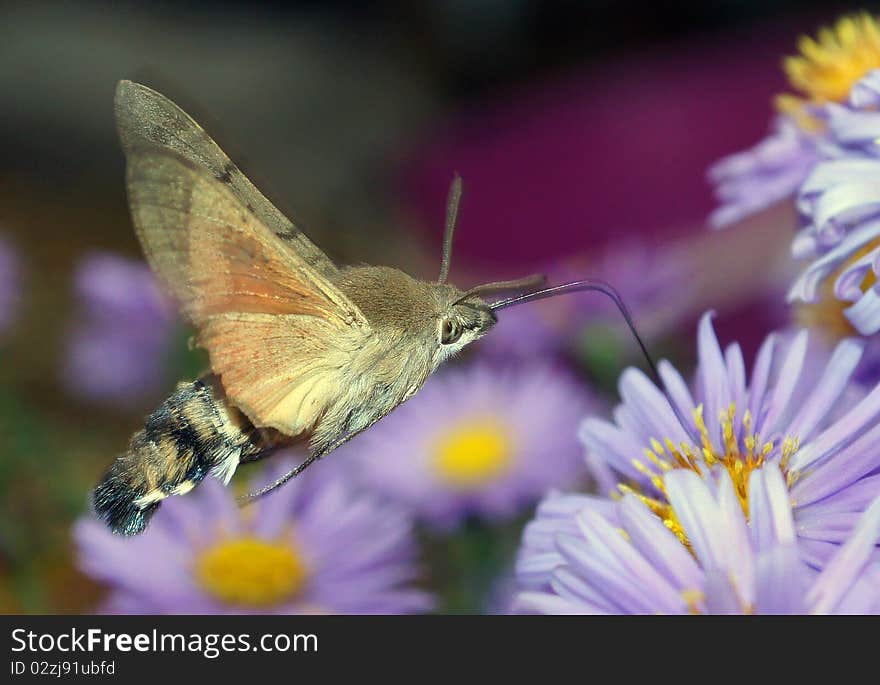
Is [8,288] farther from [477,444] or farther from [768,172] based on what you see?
[768,172]

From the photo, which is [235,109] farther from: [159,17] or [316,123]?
[159,17]

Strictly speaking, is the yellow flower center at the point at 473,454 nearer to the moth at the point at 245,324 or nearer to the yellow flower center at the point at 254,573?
the yellow flower center at the point at 254,573

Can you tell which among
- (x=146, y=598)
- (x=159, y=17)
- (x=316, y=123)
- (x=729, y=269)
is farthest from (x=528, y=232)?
(x=146, y=598)

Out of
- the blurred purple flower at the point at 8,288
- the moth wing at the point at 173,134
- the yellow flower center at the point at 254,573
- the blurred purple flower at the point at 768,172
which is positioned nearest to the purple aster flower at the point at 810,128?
the blurred purple flower at the point at 768,172

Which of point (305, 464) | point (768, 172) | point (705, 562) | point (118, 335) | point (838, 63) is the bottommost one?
point (705, 562)

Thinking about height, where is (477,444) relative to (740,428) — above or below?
above

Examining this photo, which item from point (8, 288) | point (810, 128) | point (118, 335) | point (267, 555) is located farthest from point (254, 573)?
point (8, 288)

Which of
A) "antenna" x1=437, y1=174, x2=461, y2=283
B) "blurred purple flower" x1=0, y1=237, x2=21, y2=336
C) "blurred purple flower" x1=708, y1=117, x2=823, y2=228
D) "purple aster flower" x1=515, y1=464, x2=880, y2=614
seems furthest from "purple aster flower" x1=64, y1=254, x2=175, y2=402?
"purple aster flower" x1=515, y1=464, x2=880, y2=614
